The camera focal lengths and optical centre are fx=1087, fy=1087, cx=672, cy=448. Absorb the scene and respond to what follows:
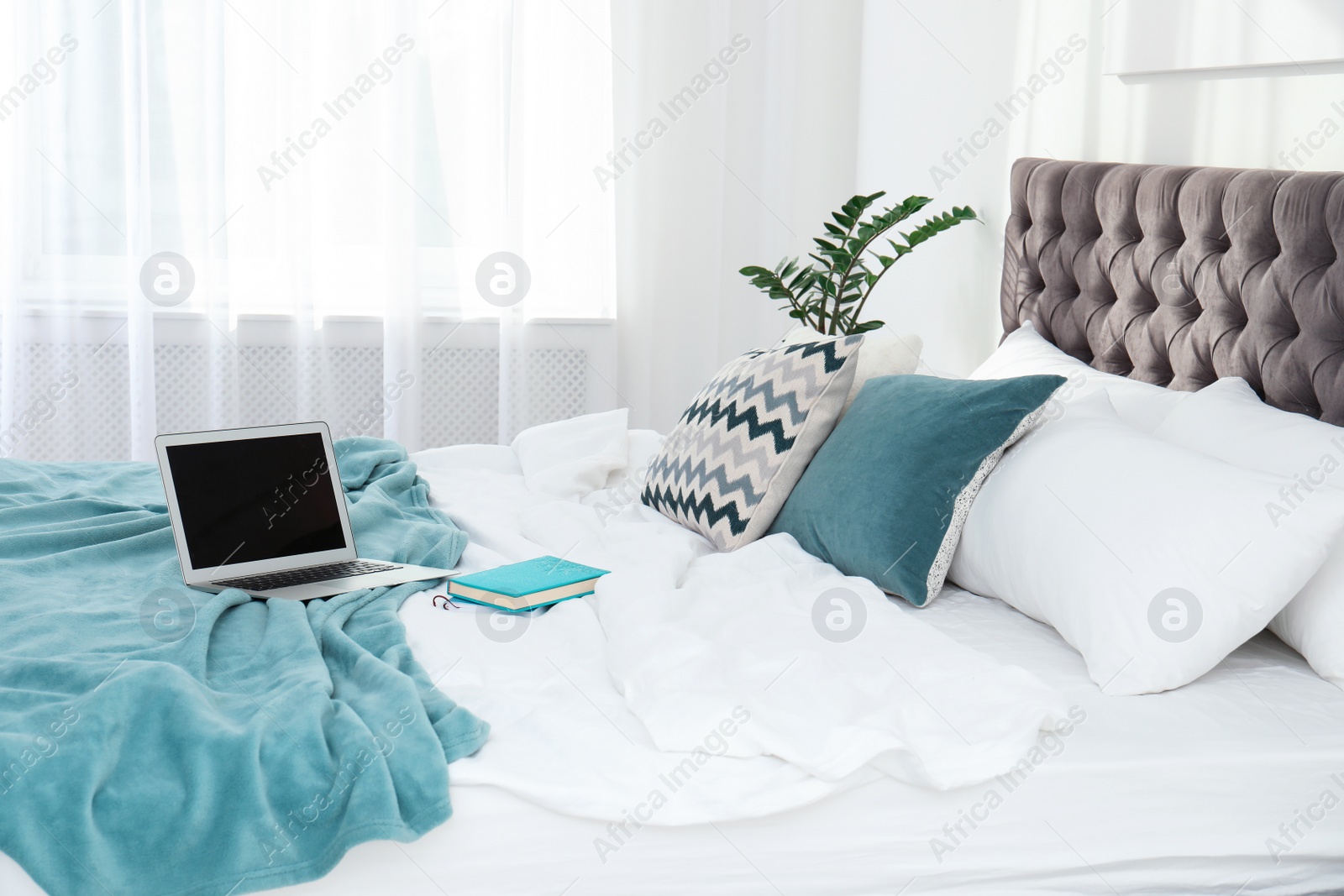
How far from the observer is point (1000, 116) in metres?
2.67

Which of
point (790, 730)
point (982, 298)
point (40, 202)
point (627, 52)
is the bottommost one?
point (790, 730)

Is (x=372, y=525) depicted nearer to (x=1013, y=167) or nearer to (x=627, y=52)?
(x=1013, y=167)

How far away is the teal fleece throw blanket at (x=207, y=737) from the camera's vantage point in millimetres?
959

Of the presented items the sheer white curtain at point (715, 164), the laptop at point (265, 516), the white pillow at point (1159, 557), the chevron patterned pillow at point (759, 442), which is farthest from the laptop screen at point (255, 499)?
the sheer white curtain at point (715, 164)

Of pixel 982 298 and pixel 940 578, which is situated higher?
pixel 982 298

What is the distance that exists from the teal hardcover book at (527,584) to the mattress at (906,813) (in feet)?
0.62

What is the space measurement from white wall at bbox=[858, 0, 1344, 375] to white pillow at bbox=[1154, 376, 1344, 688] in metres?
0.43

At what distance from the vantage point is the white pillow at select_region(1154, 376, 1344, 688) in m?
1.29

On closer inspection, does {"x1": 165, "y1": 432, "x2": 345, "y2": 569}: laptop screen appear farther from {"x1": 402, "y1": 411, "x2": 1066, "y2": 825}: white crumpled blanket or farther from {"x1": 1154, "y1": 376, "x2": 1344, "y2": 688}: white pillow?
{"x1": 1154, "y1": 376, "x2": 1344, "y2": 688}: white pillow

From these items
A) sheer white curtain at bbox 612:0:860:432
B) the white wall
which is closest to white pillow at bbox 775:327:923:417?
the white wall

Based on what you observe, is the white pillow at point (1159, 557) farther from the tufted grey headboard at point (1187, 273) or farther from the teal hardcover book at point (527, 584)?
the teal hardcover book at point (527, 584)

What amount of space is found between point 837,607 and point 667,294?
8.11 ft

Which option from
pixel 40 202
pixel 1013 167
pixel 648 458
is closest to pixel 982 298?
pixel 1013 167

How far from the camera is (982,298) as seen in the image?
2746 millimetres
